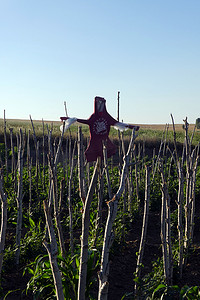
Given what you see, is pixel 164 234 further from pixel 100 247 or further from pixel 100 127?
pixel 100 127

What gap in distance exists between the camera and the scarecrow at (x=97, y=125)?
9.29ft

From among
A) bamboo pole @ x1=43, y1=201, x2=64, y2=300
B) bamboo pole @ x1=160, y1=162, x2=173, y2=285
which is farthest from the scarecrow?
bamboo pole @ x1=43, y1=201, x2=64, y2=300

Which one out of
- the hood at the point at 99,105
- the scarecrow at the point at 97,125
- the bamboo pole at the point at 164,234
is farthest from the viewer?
the hood at the point at 99,105

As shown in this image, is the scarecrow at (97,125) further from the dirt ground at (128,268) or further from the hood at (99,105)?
the dirt ground at (128,268)

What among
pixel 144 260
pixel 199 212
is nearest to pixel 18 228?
pixel 144 260

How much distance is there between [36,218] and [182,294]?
2.76 metres

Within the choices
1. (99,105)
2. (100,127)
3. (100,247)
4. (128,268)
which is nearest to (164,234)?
(100,247)

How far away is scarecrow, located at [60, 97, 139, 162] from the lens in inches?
111

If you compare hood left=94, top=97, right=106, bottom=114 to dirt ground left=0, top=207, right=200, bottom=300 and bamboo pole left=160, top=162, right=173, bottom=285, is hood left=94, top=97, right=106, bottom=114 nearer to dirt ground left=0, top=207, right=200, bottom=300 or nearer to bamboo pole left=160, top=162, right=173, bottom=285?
bamboo pole left=160, top=162, right=173, bottom=285

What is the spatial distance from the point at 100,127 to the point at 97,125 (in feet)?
0.10

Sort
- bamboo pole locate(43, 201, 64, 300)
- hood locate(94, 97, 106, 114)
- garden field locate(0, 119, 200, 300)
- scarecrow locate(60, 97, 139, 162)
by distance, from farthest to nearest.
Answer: hood locate(94, 97, 106, 114) < scarecrow locate(60, 97, 139, 162) < garden field locate(0, 119, 200, 300) < bamboo pole locate(43, 201, 64, 300)

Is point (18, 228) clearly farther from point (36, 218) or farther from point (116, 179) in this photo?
point (116, 179)

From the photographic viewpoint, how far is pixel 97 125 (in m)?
2.92

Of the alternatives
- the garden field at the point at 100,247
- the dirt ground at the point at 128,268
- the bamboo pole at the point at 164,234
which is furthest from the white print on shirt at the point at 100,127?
the dirt ground at the point at 128,268
